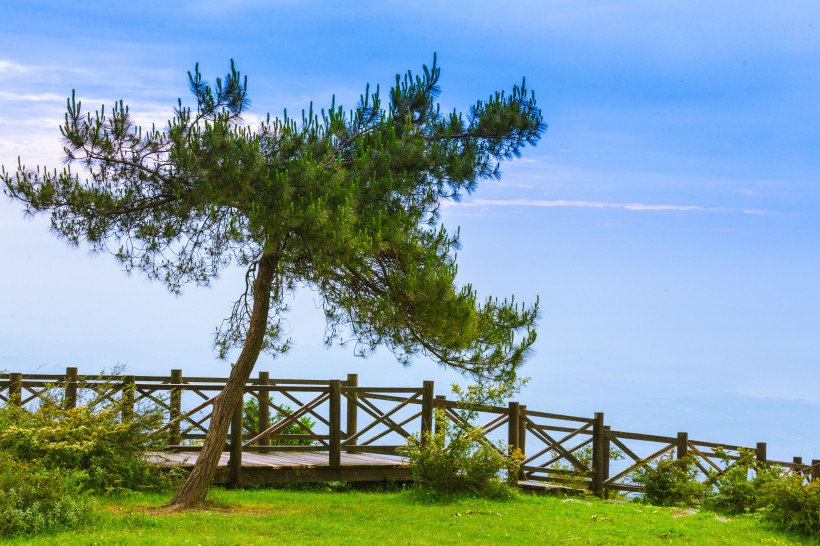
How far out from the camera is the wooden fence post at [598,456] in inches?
568

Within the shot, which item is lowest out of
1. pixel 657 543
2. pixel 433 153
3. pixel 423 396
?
pixel 657 543

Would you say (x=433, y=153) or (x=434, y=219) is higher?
(x=433, y=153)

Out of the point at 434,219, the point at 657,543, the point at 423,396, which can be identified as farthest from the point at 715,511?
the point at 434,219

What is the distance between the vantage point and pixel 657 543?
998 centimetres

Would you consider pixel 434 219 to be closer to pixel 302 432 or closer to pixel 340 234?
pixel 340 234

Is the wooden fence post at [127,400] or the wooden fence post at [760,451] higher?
the wooden fence post at [127,400]

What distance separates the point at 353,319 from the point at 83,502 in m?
4.55

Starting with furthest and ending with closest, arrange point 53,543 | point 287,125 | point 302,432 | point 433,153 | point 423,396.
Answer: point 302,432
point 423,396
point 433,153
point 287,125
point 53,543

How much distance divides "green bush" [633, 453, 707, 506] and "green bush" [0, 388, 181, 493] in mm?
7554

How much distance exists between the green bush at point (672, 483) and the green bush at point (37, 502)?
8.67m

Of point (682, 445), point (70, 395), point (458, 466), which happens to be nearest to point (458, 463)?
point (458, 466)

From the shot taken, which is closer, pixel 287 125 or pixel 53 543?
pixel 53 543

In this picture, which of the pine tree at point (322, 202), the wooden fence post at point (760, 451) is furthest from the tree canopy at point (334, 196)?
the wooden fence post at point (760, 451)

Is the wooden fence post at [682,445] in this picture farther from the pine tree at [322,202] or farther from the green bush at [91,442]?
the green bush at [91,442]
